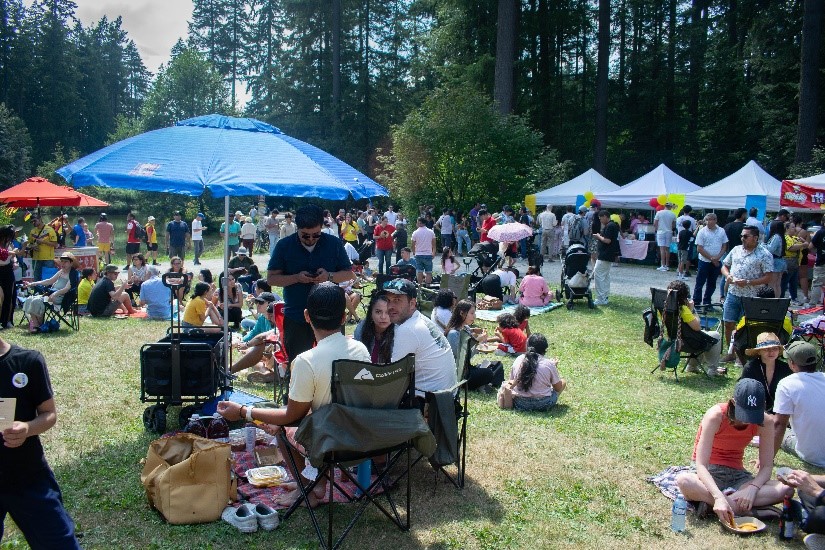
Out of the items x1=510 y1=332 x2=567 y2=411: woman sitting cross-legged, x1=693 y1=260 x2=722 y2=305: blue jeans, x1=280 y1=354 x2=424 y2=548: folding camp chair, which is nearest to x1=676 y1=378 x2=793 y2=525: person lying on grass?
x1=280 y1=354 x2=424 y2=548: folding camp chair

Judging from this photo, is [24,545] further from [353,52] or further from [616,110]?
[353,52]

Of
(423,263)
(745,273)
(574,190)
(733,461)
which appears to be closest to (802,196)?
(745,273)

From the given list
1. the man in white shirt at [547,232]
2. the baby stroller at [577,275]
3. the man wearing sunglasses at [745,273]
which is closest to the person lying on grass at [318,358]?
the man wearing sunglasses at [745,273]

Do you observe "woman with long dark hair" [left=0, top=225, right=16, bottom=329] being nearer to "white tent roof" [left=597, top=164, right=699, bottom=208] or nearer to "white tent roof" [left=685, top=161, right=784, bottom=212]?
"white tent roof" [left=597, top=164, right=699, bottom=208]

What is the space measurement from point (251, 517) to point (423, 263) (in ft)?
32.7

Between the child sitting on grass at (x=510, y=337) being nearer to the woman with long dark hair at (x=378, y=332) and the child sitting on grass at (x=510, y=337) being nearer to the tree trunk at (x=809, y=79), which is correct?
the woman with long dark hair at (x=378, y=332)

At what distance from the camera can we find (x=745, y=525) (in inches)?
160

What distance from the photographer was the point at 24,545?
378 centimetres

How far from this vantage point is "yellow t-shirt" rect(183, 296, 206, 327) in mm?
8031

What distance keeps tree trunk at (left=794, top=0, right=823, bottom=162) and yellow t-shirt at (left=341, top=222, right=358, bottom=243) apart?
13.7 metres

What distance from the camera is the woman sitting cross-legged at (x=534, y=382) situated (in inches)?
252

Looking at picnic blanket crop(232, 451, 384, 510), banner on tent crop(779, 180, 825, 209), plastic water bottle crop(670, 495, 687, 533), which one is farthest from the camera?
banner on tent crop(779, 180, 825, 209)

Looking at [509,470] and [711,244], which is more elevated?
[711,244]

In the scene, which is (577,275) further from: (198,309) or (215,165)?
(215,165)
